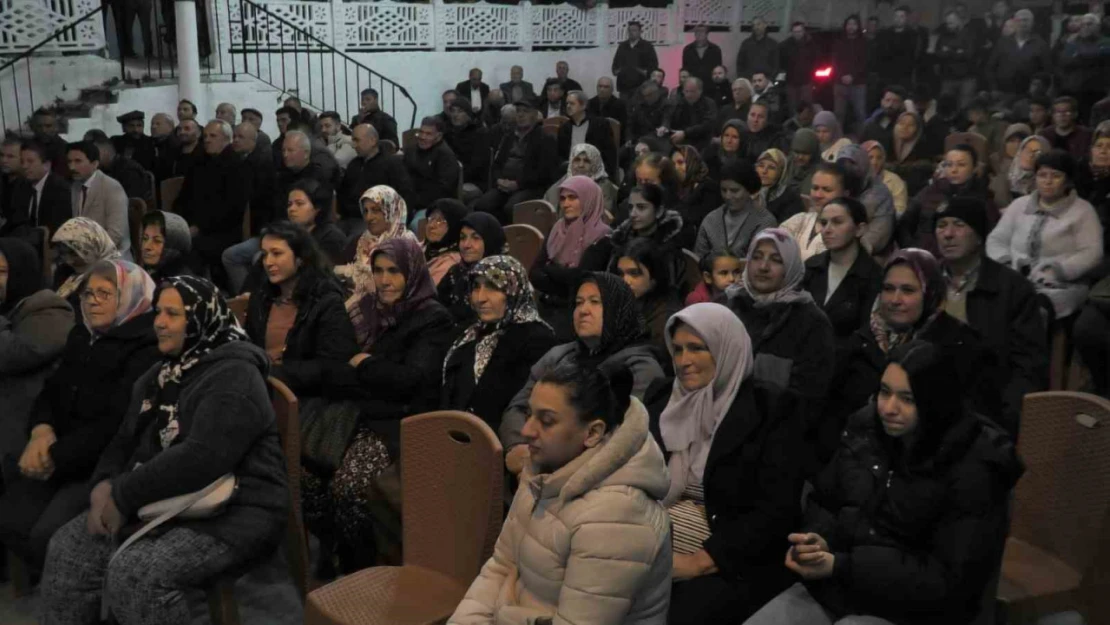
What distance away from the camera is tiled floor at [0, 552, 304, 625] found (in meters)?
3.23

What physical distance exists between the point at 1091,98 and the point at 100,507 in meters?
8.15

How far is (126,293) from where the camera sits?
3230 millimetres

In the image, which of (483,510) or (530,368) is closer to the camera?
(483,510)

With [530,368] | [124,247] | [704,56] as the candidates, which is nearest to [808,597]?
[530,368]

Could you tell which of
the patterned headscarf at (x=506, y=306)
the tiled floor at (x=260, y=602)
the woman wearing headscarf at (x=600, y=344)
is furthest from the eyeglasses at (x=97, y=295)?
the woman wearing headscarf at (x=600, y=344)

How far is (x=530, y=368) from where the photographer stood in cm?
332

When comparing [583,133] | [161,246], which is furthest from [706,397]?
[583,133]

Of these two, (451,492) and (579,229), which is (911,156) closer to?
(579,229)

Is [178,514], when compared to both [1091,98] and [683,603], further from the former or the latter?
[1091,98]

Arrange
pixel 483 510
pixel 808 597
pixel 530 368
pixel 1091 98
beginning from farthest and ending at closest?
pixel 1091 98
pixel 530 368
pixel 483 510
pixel 808 597

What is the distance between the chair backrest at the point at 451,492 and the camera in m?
2.55

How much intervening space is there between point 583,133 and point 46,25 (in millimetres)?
5367

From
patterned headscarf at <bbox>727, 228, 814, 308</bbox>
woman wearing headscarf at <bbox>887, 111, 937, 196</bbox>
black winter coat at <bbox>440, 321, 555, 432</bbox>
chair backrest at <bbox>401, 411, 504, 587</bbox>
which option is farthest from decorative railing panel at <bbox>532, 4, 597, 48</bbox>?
chair backrest at <bbox>401, 411, 504, 587</bbox>

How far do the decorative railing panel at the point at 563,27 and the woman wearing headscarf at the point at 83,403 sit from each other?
11.0 meters
